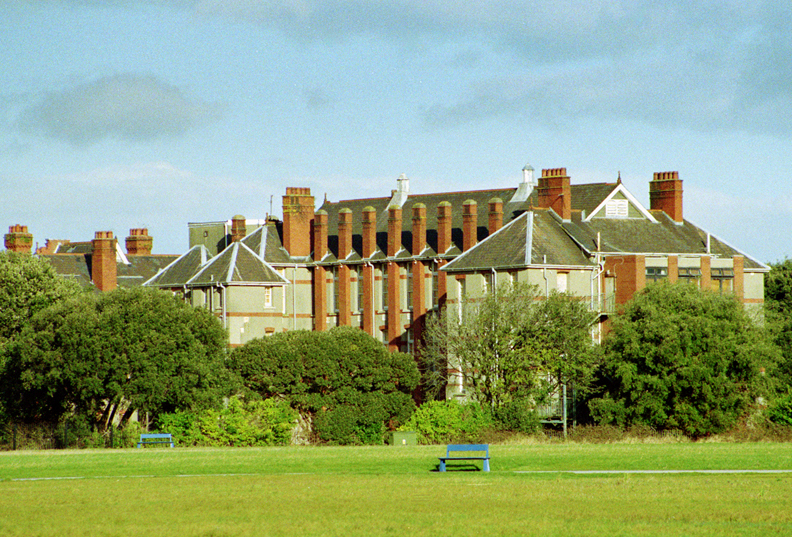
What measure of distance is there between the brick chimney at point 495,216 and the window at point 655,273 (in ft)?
30.7

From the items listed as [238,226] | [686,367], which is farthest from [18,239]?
[686,367]

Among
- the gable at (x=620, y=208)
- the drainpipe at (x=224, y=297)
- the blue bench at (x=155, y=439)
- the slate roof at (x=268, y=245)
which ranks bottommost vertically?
the blue bench at (x=155, y=439)

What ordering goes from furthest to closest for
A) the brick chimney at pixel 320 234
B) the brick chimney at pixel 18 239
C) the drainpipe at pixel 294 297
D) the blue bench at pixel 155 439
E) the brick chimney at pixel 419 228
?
the brick chimney at pixel 18 239
the brick chimney at pixel 320 234
the drainpipe at pixel 294 297
the brick chimney at pixel 419 228
the blue bench at pixel 155 439

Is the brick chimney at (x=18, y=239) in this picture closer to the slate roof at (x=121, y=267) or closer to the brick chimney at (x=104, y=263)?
the slate roof at (x=121, y=267)

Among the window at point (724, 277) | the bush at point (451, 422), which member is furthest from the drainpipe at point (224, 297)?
the window at point (724, 277)

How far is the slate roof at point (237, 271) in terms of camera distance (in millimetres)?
71938

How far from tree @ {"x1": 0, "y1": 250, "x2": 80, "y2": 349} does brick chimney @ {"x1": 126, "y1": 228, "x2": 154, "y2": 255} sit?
3389 cm

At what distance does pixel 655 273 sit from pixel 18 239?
46.0 meters

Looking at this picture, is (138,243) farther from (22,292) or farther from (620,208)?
(620,208)

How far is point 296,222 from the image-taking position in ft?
260

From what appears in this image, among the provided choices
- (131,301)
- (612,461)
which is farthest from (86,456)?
(612,461)

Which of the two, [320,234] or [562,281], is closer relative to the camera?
[562,281]

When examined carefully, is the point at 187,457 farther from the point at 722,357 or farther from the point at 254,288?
the point at 254,288

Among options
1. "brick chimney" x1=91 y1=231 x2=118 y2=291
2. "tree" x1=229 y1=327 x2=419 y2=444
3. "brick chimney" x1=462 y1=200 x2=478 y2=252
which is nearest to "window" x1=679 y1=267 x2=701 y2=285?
"brick chimney" x1=462 y1=200 x2=478 y2=252
